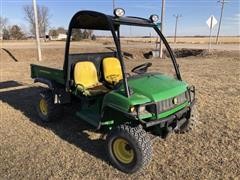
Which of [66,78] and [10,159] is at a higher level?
[66,78]

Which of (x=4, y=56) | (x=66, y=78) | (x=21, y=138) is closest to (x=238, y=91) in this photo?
(x=66, y=78)

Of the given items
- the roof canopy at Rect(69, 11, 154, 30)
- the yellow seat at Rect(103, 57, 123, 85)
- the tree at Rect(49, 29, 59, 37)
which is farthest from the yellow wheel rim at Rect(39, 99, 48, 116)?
the tree at Rect(49, 29, 59, 37)

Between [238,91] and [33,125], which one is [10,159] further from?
[238,91]

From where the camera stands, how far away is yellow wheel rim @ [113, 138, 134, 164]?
3371mm

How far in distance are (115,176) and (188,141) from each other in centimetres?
143

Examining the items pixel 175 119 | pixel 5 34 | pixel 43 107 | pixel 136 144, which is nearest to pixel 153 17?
pixel 175 119

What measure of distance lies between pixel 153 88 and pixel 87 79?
5.07ft

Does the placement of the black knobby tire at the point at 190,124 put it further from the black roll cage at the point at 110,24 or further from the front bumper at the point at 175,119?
the black roll cage at the point at 110,24

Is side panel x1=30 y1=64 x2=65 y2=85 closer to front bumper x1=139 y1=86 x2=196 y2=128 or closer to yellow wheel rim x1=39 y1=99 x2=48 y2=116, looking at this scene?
yellow wheel rim x1=39 y1=99 x2=48 y2=116

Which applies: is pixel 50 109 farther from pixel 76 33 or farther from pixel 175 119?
pixel 76 33

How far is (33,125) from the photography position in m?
4.94

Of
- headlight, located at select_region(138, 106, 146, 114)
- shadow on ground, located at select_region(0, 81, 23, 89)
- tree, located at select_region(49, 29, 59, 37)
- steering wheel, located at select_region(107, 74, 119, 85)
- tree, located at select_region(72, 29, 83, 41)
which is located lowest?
shadow on ground, located at select_region(0, 81, 23, 89)

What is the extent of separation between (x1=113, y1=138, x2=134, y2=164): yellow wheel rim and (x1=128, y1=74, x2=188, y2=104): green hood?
2.07 ft

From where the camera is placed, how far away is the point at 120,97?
3230 millimetres
